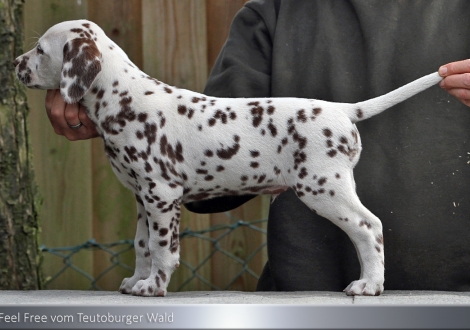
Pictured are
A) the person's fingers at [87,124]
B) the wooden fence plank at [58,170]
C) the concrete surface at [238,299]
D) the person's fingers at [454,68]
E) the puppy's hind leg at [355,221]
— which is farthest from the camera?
the wooden fence plank at [58,170]

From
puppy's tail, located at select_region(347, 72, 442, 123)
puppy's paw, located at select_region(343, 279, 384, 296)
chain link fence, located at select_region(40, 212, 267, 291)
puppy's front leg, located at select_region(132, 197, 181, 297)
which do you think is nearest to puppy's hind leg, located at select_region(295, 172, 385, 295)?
puppy's paw, located at select_region(343, 279, 384, 296)

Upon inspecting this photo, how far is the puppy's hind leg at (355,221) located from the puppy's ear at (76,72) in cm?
86

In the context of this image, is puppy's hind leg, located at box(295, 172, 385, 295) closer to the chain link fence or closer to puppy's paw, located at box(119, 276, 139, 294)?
puppy's paw, located at box(119, 276, 139, 294)

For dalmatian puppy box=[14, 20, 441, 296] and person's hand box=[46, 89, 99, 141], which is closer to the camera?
dalmatian puppy box=[14, 20, 441, 296]

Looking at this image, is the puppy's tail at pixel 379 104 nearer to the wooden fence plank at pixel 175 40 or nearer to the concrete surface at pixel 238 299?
the concrete surface at pixel 238 299

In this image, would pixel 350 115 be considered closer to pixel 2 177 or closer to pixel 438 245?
pixel 438 245

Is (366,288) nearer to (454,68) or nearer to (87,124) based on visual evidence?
(454,68)

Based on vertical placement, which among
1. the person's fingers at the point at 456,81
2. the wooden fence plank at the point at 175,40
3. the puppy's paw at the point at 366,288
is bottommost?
the puppy's paw at the point at 366,288

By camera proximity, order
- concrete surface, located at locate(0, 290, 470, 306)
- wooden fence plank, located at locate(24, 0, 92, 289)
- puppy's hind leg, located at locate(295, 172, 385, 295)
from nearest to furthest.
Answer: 1. concrete surface, located at locate(0, 290, 470, 306)
2. puppy's hind leg, located at locate(295, 172, 385, 295)
3. wooden fence plank, located at locate(24, 0, 92, 289)

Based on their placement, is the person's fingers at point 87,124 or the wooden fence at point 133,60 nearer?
the person's fingers at point 87,124

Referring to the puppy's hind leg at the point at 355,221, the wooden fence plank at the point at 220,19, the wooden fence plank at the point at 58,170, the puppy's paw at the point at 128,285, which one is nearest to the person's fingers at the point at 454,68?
the puppy's hind leg at the point at 355,221

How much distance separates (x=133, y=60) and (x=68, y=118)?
123cm

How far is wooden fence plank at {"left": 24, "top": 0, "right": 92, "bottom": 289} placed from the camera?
4.05m

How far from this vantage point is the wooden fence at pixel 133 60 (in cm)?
407
